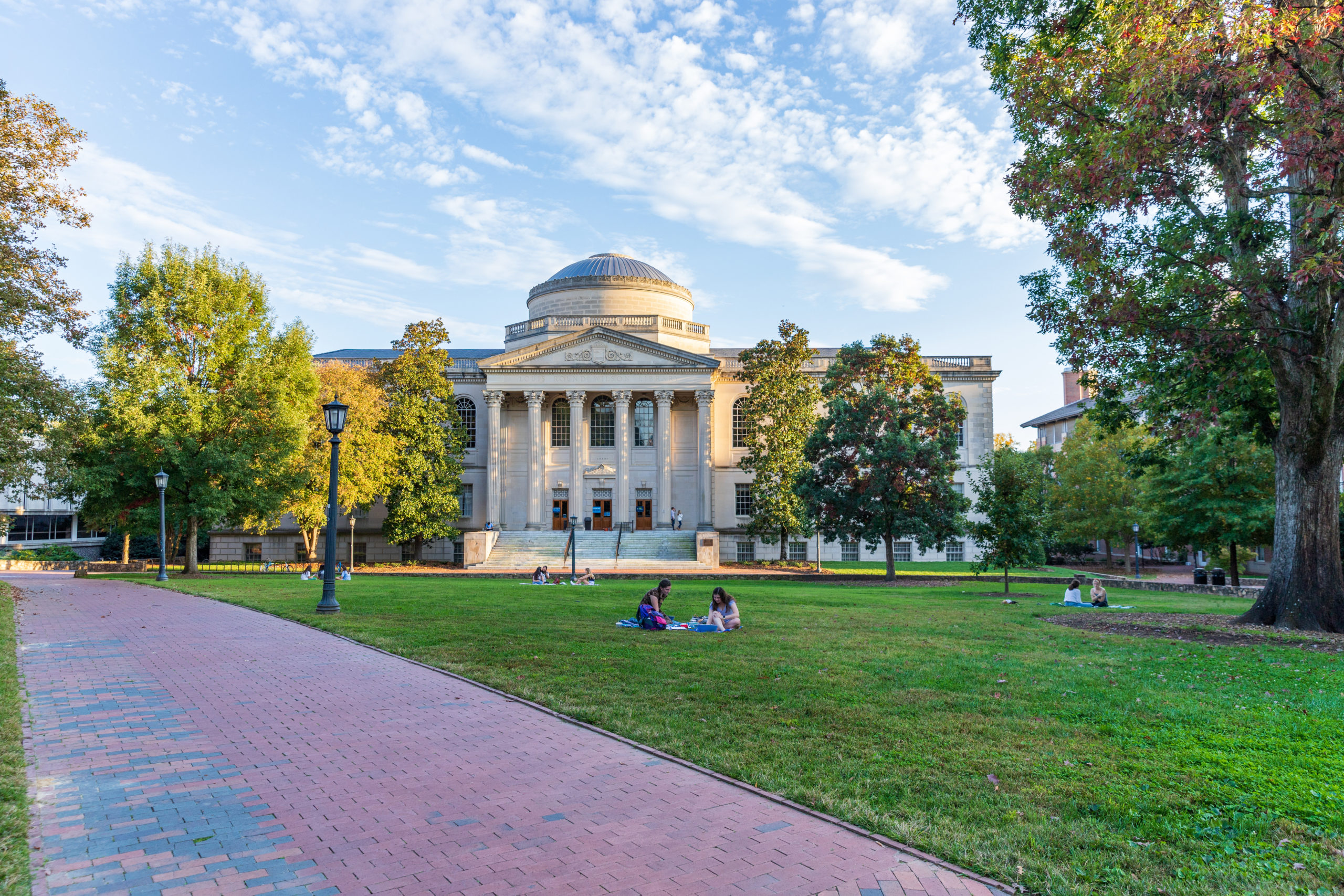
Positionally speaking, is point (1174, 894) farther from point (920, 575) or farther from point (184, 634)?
point (920, 575)

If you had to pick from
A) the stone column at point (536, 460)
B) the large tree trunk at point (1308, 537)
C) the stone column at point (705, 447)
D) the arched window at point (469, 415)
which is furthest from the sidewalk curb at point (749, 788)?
the arched window at point (469, 415)

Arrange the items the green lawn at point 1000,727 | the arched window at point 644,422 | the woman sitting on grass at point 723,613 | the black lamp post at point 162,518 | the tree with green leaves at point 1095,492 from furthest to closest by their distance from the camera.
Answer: the arched window at point 644,422, the tree with green leaves at point 1095,492, the black lamp post at point 162,518, the woman sitting on grass at point 723,613, the green lawn at point 1000,727

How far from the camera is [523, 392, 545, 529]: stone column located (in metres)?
47.9

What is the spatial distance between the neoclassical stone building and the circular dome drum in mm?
1756

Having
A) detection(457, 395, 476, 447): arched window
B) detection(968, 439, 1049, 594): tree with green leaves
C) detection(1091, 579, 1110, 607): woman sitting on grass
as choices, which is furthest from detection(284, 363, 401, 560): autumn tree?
detection(1091, 579, 1110, 607): woman sitting on grass

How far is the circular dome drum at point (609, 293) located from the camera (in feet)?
A: 182

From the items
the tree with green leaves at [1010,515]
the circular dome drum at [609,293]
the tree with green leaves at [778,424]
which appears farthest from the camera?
the circular dome drum at [609,293]

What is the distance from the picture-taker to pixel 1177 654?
1209 centimetres

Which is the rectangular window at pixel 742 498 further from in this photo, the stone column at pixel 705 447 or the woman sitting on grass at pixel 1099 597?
the woman sitting on grass at pixel 1099 597

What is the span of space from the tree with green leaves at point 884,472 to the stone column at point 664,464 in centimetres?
1425

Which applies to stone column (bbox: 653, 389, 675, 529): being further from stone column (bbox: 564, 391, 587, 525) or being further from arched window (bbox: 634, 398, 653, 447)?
stone column (bbox: 564, 391, 587, 525)

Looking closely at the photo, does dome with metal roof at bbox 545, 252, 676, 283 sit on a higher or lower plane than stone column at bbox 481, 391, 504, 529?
higher

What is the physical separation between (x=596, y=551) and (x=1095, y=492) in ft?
95.8

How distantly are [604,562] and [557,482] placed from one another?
11.0 metres
